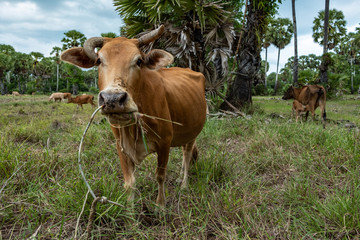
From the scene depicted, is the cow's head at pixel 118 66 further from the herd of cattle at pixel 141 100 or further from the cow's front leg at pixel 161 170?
the cow's front leg at pixel 161 170

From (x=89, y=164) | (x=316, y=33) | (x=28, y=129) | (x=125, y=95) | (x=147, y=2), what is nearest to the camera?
(x=125, y=95)

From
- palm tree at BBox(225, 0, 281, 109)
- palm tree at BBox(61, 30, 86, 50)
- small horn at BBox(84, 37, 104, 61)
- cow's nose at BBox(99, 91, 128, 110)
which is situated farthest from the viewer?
palm tree at BBox(61, 30, 86, 50)

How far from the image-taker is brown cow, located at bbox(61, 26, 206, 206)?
1.79m

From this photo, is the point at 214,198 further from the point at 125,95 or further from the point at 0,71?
the point at 0,71

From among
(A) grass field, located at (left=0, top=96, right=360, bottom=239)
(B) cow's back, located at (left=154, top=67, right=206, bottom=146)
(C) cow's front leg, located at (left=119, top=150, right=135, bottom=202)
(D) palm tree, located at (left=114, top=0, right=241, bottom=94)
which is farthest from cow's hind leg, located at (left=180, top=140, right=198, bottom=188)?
(D) palm tree, located at (left=114, top=0, right=241, bottom=94)

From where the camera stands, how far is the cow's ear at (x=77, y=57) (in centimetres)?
228

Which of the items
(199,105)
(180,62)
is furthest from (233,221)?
(180,62)

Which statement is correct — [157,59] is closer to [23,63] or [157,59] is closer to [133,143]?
[133,143]

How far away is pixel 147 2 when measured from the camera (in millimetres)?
6840

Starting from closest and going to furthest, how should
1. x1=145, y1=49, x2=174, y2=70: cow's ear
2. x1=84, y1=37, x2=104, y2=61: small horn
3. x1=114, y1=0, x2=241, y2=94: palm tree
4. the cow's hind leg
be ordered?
x1=84, y1=37, x2=104, y2=61: small horn < x1=145, y1=49, x2=174, y2=70: cow's ear < the cow's hind leg < x1=114, y1=0, x2=241, y2=94: palm tree

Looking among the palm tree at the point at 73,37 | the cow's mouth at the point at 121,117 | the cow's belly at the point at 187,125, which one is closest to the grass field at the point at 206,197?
the cow's belly at the point at 187,125

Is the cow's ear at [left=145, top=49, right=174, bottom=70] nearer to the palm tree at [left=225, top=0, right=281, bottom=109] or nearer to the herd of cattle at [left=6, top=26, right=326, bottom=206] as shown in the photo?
the herd of cattle at [left=6, top=26, right=326, bottom=206]

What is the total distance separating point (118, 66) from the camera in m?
1.92

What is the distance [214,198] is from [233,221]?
33cm
